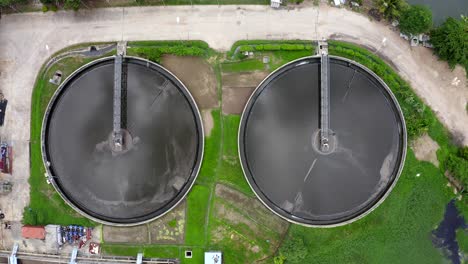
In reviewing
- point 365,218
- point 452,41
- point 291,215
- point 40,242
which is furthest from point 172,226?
point 452,41

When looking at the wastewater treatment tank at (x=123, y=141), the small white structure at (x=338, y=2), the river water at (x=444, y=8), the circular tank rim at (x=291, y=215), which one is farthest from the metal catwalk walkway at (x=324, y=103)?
the river water at (x=444, y=8)

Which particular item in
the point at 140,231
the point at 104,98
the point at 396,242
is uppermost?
the point at 104,98

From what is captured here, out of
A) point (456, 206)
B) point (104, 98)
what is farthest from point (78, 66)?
point (456, 206)

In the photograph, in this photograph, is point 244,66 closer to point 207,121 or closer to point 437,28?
point 207,121

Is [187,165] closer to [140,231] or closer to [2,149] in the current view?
[140,231]

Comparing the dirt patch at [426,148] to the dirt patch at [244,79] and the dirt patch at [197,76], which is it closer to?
the dirt patch at [244,79]

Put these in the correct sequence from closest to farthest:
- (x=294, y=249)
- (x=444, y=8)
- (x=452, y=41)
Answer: (x=452, y=41) → (x=294, y=249) → (x=444, y=8)
